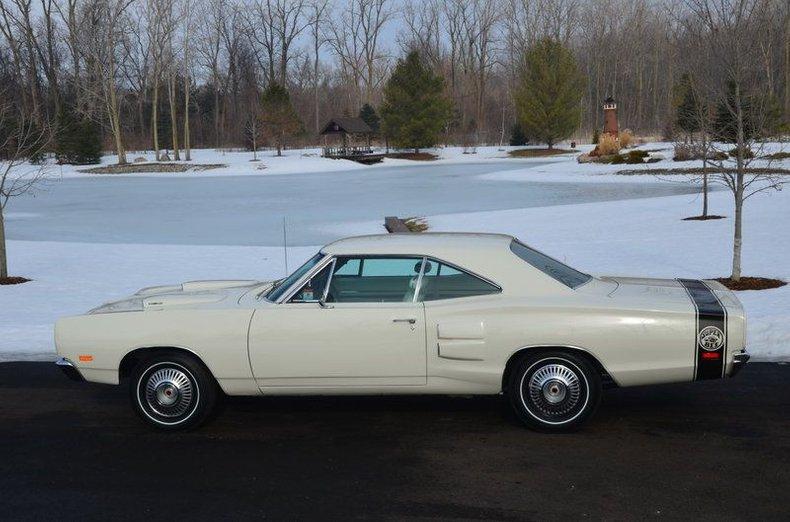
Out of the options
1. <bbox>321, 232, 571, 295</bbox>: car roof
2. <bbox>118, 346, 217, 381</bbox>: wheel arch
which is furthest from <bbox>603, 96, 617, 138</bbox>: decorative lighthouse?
<bbox>118, 346, 217, 381</bbox>: wheel arch

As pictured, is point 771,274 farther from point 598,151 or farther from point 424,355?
point 598,151

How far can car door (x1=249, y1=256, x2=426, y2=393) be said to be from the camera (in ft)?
18.1

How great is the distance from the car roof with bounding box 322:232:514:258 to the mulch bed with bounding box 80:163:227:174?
175 ft

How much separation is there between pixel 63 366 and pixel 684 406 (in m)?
4.63

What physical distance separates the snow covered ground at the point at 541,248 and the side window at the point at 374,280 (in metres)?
3.81

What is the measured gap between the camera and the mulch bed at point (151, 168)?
57.6 metres

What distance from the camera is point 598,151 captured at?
48.6 m

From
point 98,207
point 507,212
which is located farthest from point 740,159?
point 98,207

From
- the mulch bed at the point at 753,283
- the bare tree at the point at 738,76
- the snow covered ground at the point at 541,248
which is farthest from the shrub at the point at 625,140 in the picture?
the mulch bed at the point at 753,283

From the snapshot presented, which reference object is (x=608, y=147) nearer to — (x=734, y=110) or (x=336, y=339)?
(x=734, y=110)

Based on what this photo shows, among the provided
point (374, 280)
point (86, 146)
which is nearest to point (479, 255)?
point (374, 280)

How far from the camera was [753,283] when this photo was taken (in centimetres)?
1099

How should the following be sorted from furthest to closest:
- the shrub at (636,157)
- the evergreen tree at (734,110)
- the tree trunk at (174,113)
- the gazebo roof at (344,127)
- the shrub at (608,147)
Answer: the tree trunk at (174,113)
the gazebo roof at (344,127)
the shrub at (608,147)
the shrub at (636,157)
the evergreen tree at (734,110)

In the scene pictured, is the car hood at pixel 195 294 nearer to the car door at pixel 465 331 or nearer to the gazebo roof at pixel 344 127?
the car door at pixel 465 331
